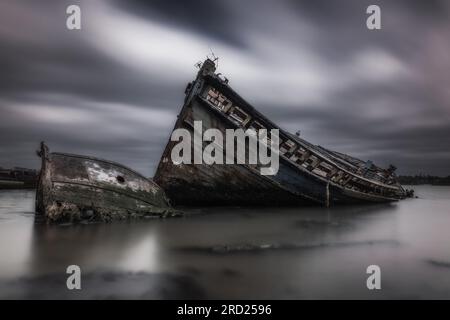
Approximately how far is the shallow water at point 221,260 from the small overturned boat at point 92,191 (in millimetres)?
465

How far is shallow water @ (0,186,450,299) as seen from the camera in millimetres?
3275

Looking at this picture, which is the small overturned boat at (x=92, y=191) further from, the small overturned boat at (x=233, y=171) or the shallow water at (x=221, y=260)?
the small overturned boat at (x=233, y=171)

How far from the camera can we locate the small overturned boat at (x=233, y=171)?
9.62 meters

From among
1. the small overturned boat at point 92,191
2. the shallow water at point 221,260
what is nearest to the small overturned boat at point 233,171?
the small overturned boat at point 92,191

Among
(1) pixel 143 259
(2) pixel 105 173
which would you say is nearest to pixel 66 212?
(2) pixel 105 173

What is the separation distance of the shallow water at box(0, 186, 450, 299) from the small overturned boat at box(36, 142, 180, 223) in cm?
47

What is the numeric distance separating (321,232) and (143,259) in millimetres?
3799

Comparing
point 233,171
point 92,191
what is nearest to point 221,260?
point 92,191

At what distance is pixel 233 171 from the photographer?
9.90 metres

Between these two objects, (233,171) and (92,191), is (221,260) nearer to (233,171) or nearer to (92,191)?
(92,191)

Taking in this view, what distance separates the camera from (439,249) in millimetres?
5418

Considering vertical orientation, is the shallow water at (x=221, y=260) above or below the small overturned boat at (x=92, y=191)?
below

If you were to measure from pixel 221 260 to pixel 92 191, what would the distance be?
4.26 m
